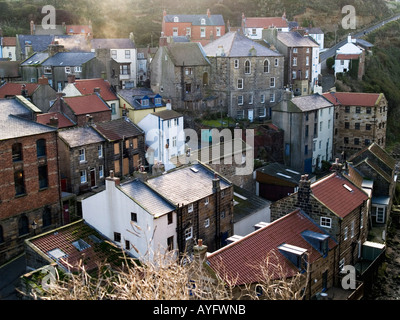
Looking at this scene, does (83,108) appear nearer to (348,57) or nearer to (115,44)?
(115,44)

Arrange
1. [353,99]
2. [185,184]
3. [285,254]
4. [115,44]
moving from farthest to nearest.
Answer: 1. [115,44]
2. [353,99]
3. [185,184]
4. [285,254]

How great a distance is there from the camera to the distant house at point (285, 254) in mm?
22316

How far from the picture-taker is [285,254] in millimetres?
24547

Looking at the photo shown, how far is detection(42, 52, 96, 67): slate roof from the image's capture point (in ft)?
180

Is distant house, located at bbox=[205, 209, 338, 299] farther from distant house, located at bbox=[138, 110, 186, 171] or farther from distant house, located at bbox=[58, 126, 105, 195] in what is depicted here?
distant house, located at bbox=[138, 110, 186, 171]

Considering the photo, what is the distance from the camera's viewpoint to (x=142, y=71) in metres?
64.2

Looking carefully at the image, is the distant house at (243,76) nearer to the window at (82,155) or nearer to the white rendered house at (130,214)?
the window at (82,155)

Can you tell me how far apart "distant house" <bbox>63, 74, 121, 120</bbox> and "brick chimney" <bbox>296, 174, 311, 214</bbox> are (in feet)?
81.6

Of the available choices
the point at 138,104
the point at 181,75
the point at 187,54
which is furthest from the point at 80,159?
the point at 187,54

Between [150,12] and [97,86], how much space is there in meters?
53.5

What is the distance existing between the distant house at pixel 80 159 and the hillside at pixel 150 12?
166ft

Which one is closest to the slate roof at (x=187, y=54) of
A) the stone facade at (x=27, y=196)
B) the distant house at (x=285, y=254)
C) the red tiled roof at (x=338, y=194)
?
the stone facade at (x=27, y=196)

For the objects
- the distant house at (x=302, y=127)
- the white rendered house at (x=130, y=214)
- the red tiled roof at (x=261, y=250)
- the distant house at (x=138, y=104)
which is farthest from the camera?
the distant house at (x=302, y=127)
